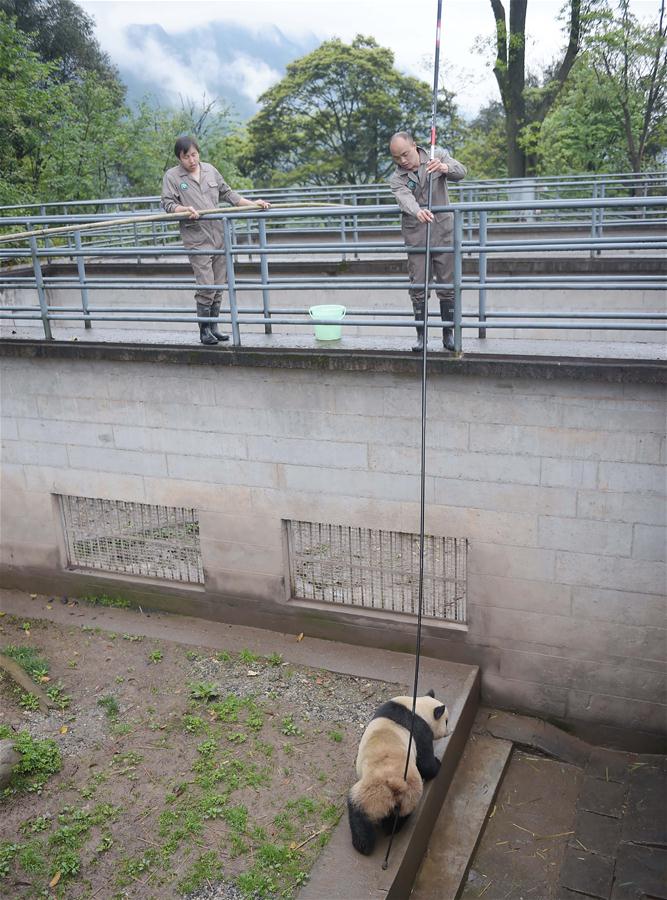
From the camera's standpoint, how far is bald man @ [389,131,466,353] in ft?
19.6

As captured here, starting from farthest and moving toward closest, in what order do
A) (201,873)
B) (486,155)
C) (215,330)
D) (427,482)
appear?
(486,155) → (215,330) → (427,482) → (201,873)

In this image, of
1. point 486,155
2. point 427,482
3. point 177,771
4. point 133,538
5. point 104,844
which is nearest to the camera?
point 104,844

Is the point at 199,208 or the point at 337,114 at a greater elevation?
the point at 337,114

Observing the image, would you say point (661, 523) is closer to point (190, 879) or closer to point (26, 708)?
point (190, 879)

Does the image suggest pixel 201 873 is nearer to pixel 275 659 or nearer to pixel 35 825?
pixel 35 825

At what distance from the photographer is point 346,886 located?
444 cm

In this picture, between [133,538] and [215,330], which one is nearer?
[215,330]

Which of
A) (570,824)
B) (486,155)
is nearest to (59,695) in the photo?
(570,824)

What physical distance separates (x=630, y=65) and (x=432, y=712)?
1474 centimetres

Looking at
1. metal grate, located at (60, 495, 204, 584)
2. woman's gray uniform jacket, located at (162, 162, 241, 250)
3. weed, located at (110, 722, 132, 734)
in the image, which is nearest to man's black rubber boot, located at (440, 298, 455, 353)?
woman's gray uniform jacket, located at (162, 162, 241, 250)

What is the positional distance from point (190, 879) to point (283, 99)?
30.5 metres

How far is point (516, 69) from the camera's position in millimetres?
17438

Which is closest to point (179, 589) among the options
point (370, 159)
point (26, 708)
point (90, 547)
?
point (90, 547)

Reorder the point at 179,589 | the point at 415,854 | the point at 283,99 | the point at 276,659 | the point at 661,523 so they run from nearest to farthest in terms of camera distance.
A: the point at 415,854 → the point at 661,523 → the point at 276,659 → the point at 179,589 → the point at 283,99
